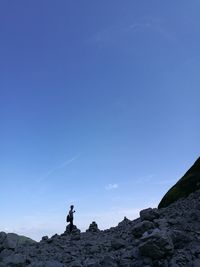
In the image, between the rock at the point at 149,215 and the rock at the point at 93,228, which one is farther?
the rock at the point at 93,228

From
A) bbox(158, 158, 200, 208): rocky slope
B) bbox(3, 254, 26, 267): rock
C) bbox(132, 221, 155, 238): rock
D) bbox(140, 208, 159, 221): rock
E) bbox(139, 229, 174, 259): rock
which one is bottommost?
bbox(139, 229, 174, 259): rock

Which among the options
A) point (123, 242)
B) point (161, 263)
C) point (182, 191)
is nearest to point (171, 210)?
point (182, 191)

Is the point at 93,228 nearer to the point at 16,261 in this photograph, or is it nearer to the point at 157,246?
the point at 16,261

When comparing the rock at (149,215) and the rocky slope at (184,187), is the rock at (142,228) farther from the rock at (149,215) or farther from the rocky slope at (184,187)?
the rocky slope at (184,187)

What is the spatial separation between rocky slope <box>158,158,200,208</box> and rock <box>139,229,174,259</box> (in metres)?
17.1

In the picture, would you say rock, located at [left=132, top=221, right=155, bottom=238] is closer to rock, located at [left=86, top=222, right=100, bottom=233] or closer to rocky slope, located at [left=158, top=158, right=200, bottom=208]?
rocky slope, located at [left=158, top=158, right=200, bottom=208]

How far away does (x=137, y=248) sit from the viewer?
20906 millimetres

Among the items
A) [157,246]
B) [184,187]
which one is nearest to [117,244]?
[157,246]

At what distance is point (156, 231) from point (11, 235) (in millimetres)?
15430

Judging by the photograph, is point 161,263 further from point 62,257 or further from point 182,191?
point 182,191

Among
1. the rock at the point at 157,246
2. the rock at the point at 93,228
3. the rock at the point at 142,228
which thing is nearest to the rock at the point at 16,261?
the rock at the point at 142,228

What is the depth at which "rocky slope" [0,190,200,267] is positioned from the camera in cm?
1930

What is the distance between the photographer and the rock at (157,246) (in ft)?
63.1

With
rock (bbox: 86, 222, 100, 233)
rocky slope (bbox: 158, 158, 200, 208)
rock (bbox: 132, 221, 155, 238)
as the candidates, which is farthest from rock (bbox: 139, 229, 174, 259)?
rock (bbox: 86, 222, 100, 233)
